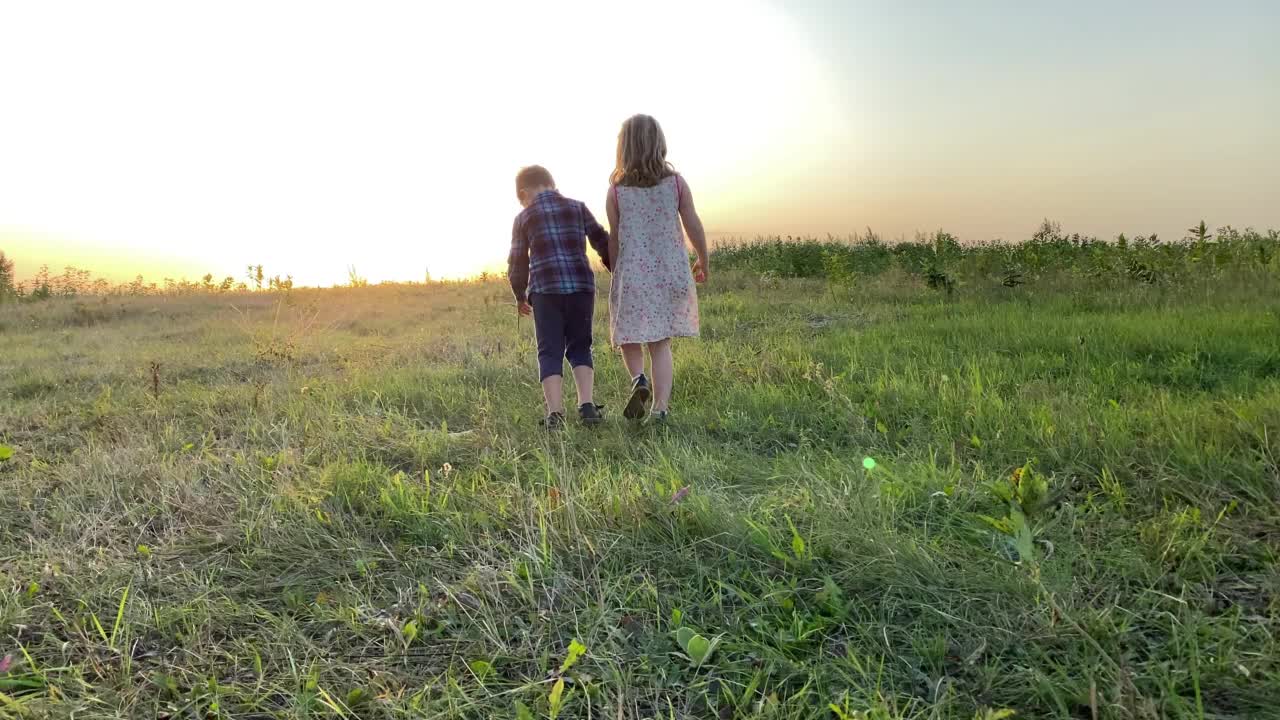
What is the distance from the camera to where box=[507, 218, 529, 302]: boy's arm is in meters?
4.39

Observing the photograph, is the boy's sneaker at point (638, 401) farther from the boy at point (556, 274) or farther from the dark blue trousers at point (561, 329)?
the dark blue trousers at point (561, 329)

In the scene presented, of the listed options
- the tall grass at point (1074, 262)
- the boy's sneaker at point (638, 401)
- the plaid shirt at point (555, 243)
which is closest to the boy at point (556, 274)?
the plaid shirt at point (555, 243)

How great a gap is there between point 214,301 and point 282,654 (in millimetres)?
14460

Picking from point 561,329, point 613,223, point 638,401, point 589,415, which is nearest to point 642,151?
point 613,223

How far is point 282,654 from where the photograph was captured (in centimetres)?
187

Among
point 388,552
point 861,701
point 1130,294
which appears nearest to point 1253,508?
point 861,701

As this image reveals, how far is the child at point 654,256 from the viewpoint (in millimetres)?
4133

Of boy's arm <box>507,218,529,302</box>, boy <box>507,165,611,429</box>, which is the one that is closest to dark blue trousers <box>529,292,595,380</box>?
boy <box>507,165,611,429</box>

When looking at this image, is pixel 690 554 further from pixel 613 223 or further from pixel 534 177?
pixel 534 177

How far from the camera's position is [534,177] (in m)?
4.40

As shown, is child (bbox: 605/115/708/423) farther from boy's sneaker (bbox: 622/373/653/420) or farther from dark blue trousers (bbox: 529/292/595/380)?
dark blue trousers (bbox: 529/292/595/380)

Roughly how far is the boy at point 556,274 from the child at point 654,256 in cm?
22

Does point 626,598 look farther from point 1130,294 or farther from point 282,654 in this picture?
point 1130,294

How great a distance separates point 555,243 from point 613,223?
1.29 feet
